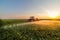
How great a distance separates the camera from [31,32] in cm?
226

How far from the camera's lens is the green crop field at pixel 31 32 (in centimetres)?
218

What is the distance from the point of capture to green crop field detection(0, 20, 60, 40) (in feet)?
7.15

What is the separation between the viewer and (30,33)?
7.34ft

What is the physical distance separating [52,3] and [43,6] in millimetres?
208

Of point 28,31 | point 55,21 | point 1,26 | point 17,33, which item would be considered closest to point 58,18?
point 55,21

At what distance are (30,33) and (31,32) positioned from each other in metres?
0.03

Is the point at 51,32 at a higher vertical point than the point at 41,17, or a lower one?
lower

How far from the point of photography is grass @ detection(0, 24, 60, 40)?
2178 mm

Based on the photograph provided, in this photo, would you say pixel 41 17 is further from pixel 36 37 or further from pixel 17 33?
pixel 17 33

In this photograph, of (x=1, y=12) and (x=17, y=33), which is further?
(x=1, y=12)

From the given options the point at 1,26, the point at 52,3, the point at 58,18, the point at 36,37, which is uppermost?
the point at 52,3

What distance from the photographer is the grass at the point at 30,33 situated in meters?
2.18

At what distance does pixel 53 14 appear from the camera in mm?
2268

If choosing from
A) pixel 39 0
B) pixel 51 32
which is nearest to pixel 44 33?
pixel 51 32
